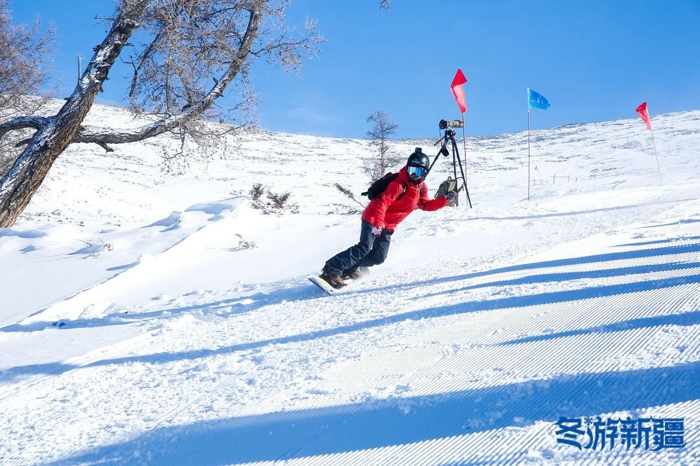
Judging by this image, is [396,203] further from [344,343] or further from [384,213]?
[344,343]

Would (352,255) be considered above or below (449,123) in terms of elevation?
below

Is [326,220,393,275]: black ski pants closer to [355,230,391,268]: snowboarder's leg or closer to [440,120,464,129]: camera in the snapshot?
[355,230,391,268]: snowboarder's leg

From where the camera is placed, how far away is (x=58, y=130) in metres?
6.99

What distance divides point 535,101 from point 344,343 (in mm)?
15325

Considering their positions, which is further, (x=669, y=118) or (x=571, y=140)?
(x=669, y=118)

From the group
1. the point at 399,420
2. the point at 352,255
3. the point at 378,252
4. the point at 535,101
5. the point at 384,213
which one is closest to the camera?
the point at 399,420

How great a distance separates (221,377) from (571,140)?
69.5 metres

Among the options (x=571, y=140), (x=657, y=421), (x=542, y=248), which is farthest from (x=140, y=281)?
(x=571, y=140)

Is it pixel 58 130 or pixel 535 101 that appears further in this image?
pixel 535 101

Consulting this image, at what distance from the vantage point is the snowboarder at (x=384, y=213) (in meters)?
5.57

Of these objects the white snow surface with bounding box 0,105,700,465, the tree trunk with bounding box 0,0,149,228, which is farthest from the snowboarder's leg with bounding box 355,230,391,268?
the tree trunk with bounding box 0,0,149,228

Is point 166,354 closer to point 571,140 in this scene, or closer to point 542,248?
point 542,248

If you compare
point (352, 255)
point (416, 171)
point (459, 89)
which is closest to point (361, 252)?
point (352, 255)

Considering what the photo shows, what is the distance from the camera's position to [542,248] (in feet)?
22.3
